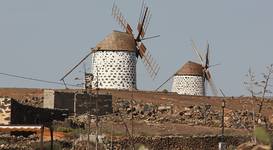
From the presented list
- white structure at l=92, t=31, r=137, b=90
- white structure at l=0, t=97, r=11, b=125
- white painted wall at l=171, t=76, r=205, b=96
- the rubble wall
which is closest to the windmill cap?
white painted wall at l=171, t=76, r=205, b=96

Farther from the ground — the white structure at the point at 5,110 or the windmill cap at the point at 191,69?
the windmill cap at the point at 191,69

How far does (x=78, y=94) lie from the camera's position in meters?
43.0

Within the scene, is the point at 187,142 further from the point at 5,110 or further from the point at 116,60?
the point at 116,60

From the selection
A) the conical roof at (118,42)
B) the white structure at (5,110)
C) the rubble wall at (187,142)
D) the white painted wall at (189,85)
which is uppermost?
the conical roof at (118,42)

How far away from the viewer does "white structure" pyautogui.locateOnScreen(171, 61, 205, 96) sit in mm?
74625

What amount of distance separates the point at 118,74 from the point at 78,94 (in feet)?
68.1

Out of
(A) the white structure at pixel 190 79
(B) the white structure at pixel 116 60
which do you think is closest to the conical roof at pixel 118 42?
(B) the white structure at pixel 116 60

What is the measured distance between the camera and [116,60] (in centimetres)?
6297

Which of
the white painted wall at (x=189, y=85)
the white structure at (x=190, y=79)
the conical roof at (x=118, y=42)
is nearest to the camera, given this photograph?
the conical roof at (x=118, y=42)

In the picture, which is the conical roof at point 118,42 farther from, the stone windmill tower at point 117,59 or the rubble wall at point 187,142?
the rubble wall at point 187,142

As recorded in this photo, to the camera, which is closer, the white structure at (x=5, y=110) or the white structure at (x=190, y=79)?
the white structure at (x=5, y=110)

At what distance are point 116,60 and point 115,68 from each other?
688 mm

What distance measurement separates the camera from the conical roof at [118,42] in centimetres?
6234

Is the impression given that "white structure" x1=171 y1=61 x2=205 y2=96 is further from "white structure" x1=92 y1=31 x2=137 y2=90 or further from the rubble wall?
the rubble wall
